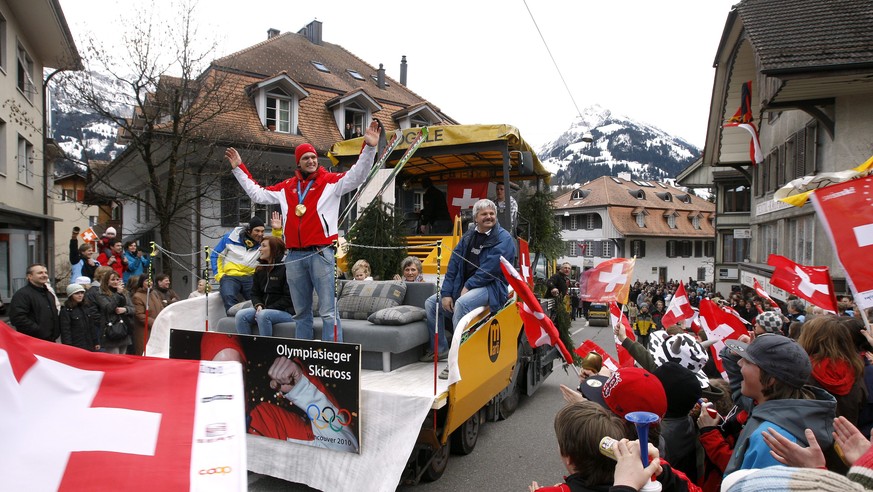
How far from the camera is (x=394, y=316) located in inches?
210

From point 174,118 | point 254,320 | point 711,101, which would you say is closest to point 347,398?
point 254,320

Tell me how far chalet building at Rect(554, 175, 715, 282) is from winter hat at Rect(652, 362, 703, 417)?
49.1 meters

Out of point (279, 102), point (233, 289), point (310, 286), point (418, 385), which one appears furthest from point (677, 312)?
point (279, 102)

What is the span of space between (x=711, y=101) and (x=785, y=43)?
10230 millimetres

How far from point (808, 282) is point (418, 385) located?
4.34m

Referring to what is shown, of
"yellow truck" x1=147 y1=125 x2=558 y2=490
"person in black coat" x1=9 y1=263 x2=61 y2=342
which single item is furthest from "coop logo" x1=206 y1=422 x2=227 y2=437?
"person in black coat" x1=9 y1=263 x2=61 y2=342

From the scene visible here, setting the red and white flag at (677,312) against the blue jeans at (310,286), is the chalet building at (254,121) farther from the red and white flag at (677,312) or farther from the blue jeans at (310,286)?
the red and white flag at (677,312)

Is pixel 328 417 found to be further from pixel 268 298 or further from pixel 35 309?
pixel 35 309

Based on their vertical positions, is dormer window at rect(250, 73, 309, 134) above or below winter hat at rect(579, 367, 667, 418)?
above

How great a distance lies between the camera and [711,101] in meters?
22.0

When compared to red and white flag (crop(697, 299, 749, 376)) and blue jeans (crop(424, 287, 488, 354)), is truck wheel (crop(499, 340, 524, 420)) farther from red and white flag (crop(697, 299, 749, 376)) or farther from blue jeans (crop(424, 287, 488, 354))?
red and white flag (crop(697, 299, 749, 376))

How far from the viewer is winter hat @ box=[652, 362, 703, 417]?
3039 mm

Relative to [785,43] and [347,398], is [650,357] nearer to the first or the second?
[347,398]

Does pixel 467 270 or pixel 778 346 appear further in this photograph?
pixel 467 270
